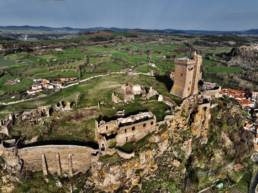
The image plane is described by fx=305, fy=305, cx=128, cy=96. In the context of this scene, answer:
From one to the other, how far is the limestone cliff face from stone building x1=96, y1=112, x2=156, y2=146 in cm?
179

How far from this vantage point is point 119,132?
44438 millimetres

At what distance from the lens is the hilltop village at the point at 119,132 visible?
4034 centimetres

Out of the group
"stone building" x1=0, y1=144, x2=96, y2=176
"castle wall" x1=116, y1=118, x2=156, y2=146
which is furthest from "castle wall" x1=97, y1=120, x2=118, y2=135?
"stone building" x1=0, y1=144, x2=96, y2=176

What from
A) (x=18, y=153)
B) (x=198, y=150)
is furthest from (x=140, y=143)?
(x=18, y=153)

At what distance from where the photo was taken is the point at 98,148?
42156 mm

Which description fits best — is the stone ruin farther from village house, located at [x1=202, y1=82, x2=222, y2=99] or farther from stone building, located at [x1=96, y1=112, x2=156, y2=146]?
stone building, located at [x1=96, y1=112, x2=156, y2=146]

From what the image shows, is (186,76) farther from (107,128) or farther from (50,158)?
(50,158)

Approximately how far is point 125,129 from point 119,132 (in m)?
1.02

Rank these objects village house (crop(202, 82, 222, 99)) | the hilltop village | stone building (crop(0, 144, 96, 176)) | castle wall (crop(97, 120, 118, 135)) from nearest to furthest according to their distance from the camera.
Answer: stone building (crop(0, 144, 96, 176)) < the hilltop village < castle wall (crop(97, 120, 118, 135)) < village house (crop(202, 82, 222, 99))

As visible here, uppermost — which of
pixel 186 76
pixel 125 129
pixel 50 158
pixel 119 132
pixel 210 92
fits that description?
pixel 186 76

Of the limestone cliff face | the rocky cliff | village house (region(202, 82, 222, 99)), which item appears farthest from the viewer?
village house (region(202, 82, 222, 99))

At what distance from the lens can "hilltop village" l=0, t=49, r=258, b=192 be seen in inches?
1588

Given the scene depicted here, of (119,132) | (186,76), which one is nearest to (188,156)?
(186,76)

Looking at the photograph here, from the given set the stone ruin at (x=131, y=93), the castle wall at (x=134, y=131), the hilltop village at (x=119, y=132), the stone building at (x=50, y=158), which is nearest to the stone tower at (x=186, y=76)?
the hilltop village at (x=119, y=132)
